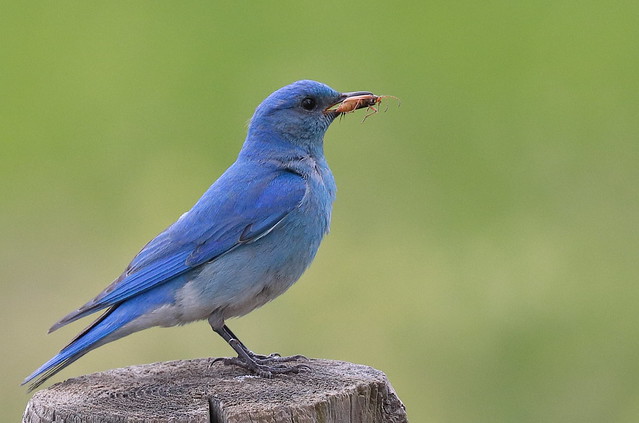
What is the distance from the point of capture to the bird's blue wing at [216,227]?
6.50m

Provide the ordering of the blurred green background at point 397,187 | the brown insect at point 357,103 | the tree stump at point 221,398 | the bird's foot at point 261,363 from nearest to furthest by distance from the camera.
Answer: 1. the tree stump at point 221,398
2. the bird's foot at point 261,363
3. the brown insect at point 357,103
4. the blurred green background at point 397,187

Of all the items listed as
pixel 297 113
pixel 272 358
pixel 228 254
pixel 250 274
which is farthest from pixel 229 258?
pixel 297 113

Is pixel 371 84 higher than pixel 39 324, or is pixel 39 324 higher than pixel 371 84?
pixel 371 84

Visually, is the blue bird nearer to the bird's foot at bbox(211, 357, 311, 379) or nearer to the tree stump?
the bird's foot at bbox(211, 357, 311, 379)

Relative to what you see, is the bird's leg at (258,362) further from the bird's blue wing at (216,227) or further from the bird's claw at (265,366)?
the bird's blue wing at (216,227)

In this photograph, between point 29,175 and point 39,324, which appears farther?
point 29,175

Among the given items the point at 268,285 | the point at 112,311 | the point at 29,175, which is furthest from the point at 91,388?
the point at 29,175

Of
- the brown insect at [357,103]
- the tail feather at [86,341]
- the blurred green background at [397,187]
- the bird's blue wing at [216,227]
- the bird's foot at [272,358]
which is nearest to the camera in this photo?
the tail feather at [86,341]

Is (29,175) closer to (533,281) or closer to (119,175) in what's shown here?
(119,175)

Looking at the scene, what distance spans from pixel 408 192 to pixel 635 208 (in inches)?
78.7

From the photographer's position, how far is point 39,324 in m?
9.63

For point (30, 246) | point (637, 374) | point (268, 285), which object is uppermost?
point (268, 285)

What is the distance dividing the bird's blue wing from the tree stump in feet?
1.97

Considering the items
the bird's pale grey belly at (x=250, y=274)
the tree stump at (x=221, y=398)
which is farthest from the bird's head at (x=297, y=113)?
the tree stump at (x=221, y=398)
